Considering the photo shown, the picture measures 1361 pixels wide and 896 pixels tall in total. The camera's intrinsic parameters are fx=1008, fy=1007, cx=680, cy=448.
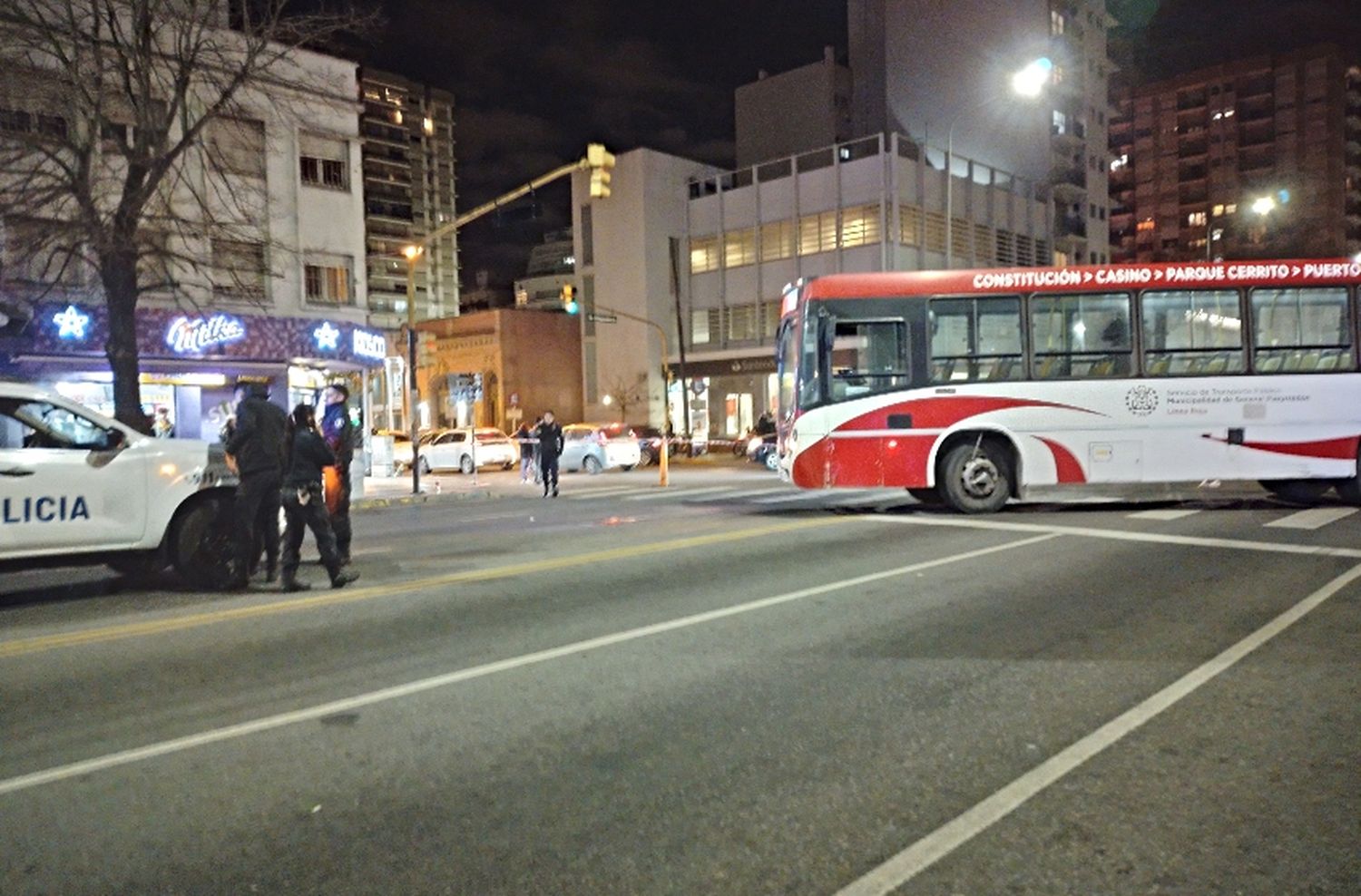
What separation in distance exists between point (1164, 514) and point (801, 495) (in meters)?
6.76

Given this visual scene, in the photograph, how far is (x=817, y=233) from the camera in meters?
50.6

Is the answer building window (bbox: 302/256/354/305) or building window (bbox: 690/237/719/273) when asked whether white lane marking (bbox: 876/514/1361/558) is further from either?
building window (bbox: 690/237/719/273)

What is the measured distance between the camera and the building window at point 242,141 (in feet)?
85.6

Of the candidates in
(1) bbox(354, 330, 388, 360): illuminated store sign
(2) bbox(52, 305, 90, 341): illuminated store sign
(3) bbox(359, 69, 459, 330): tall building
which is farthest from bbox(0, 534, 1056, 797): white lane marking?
(3) bbox(359, 69, 459, 330): tall building

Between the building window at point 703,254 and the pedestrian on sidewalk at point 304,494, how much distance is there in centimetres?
4734

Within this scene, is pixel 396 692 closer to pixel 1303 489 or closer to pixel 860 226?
pixel 1303 489

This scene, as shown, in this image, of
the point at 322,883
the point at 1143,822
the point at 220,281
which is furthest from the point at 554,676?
the point at 220,281

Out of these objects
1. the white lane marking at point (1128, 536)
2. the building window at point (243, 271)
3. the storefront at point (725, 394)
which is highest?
the building window at point (243, 271)

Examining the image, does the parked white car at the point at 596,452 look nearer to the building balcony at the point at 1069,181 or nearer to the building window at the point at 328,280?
the building window at the point at 328,280

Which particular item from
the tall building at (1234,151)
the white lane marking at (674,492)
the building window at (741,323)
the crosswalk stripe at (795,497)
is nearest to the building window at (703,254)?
the building window at (741,323)

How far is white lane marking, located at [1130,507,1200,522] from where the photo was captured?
13.3 meters

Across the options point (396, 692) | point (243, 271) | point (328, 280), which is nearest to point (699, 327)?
point (328, 280)

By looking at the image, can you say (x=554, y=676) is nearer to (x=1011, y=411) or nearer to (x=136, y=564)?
A: (x=136, y=564)

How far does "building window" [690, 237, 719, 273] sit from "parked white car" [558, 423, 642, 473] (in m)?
24.2
